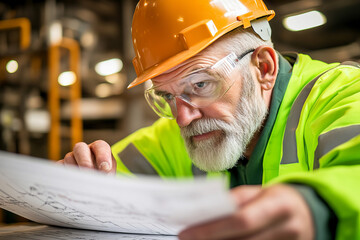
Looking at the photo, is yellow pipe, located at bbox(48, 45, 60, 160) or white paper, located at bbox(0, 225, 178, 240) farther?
yellow pipe, located at bbox(48, 45, 60, 160)

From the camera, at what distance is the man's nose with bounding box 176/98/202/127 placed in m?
1.36

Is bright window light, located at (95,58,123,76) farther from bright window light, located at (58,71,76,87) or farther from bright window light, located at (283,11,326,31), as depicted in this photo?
bright window light, located at (283,11,326,31)

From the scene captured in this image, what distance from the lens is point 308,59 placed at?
1.53 meters

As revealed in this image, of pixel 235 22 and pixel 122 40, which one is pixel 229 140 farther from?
pixel 122 40

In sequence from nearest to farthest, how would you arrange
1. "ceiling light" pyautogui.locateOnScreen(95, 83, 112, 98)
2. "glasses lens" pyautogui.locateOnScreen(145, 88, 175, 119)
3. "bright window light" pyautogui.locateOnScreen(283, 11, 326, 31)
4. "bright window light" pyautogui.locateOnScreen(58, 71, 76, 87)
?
"glasses lens" pyautogui.locateOnScreen(145, 88, 175, 119)
"bright window light" pyautogui.locateOnScreen(283, 11, 326, 31)
"bright window light" pyautogui.locateOnScreen(58, 71, 76, 87)
"ceiling light" pyautogui.locateOnScreen(95, 83, 112, 98)

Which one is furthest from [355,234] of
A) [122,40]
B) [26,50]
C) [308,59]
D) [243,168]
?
[122,40]

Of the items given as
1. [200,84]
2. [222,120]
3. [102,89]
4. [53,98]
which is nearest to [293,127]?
[222,120]

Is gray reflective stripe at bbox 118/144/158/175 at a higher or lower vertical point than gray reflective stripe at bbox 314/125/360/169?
higher

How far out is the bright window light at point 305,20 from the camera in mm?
5768

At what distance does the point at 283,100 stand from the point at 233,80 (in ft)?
0.73

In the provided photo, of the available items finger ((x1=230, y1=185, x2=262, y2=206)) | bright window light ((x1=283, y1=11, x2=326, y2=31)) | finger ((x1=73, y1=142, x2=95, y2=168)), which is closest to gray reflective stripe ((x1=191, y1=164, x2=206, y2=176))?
finger ((x1=73, y1=142, x2=95, y2=168))

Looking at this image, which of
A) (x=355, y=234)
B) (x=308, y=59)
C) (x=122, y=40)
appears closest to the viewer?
(x=355, y=234)

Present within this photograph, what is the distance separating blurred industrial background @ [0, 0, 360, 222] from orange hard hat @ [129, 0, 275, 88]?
3.26 m

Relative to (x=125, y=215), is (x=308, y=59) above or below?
above
